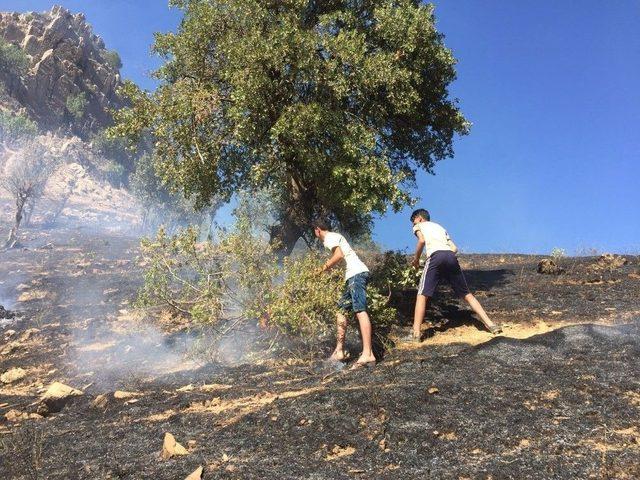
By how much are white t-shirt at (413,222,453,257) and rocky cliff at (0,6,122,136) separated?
3049 inches

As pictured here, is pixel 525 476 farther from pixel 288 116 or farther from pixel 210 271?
pixel 288 116

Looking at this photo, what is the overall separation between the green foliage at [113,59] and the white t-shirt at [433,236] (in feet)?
371

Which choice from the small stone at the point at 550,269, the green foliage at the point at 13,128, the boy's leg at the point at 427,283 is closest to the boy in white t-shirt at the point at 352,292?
the boy's leg at the point at 427,283

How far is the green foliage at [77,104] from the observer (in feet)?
268

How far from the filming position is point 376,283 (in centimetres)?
1009

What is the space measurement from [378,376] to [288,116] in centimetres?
572

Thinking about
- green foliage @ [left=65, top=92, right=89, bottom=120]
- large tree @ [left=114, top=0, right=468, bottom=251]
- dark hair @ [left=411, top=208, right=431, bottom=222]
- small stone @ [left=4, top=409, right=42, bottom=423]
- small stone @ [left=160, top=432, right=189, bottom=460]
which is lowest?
small stone @ [left=4, top=409, right=42, bottom=423]

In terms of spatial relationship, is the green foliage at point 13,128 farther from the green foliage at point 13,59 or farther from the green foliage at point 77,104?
the green foliage at point 77,104

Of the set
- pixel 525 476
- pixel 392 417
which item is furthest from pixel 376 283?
pixel 525 476

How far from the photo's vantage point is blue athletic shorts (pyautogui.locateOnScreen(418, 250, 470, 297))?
7984 mm

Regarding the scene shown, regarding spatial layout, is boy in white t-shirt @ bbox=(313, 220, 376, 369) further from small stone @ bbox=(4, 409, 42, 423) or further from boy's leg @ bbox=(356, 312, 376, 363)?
small stone @ bbox=(4, 409, 42, 423)

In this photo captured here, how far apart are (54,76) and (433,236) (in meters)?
92.9

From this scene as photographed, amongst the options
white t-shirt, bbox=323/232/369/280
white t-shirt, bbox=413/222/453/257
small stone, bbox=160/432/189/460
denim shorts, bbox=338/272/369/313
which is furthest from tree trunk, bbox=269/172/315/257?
small stone, bbox=160/432/189/460

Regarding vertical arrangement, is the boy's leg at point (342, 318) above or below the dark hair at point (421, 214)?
below
